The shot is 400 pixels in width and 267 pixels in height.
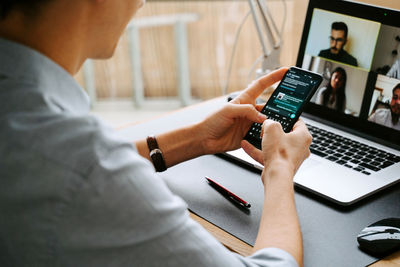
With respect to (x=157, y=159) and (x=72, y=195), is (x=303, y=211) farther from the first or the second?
(x=72, y=195)

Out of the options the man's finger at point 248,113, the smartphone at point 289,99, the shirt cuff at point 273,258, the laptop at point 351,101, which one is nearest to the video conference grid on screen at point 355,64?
the laptop at point 351,101

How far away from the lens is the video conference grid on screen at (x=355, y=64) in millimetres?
1045

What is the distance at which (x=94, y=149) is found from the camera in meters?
0.51

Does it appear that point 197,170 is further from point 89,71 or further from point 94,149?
point 89,71

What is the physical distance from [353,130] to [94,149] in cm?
80

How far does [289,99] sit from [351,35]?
0.26 meters

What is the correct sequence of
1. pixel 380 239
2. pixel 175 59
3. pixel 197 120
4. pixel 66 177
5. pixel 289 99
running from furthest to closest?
1. pixel 175 59
2. pixel 197 120
3. pixel 289 99
4. pixel 380 239
5. pixel 66 177

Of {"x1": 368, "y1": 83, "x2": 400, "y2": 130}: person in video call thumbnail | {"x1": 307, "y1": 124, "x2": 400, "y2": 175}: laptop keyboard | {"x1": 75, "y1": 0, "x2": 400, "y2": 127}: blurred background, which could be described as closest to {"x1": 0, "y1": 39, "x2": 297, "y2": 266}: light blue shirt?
{"x1": 307, "y1": 124, "x2": 400, "y2": 175}: laptop keyboard

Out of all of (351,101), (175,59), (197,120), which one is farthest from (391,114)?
(175,59)

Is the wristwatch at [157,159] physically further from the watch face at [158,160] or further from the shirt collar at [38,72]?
the shirt collar at [38,72]

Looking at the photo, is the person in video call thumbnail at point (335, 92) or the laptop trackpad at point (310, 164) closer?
the laptop trackpad at point (310, 164)

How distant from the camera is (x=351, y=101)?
3.70 ft

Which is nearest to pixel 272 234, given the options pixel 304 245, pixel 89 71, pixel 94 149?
pixel 304 245

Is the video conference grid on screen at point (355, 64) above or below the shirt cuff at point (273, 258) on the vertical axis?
above
